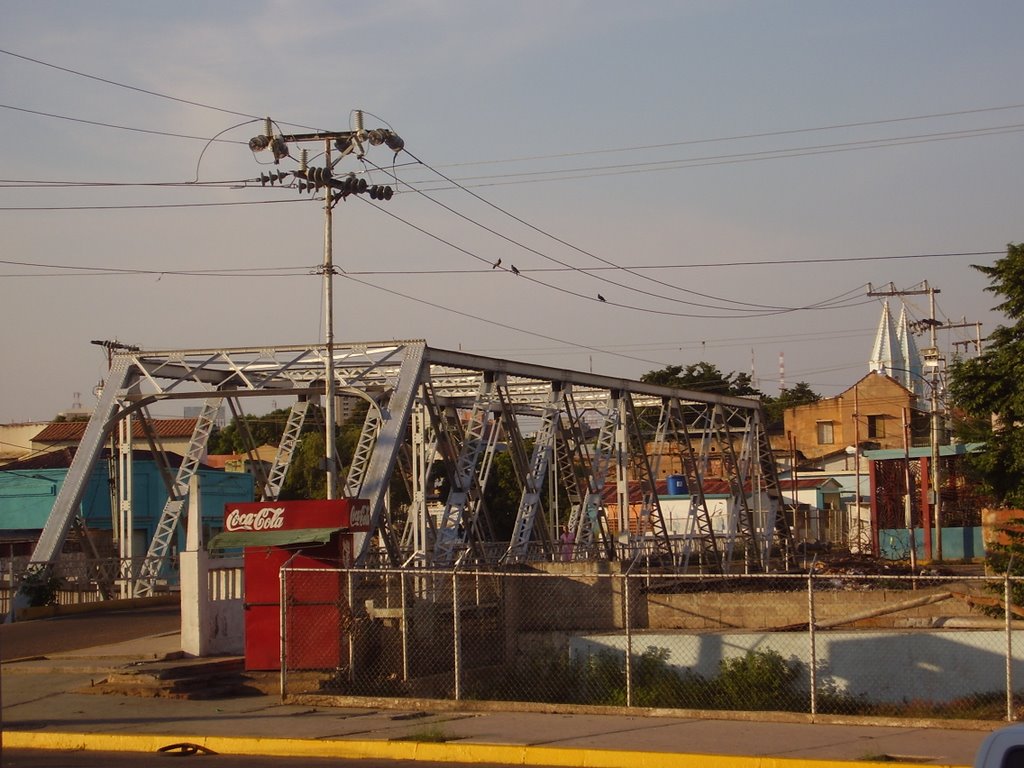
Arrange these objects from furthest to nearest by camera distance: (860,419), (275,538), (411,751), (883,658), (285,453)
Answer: (860,419)
(285,453)
(883,658)
(275,538)
(411,751)

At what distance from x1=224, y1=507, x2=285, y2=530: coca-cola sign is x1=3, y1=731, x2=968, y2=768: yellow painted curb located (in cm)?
460

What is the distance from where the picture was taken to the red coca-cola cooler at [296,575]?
17391 millimetres

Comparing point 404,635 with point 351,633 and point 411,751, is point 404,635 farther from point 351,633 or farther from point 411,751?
point 411,751

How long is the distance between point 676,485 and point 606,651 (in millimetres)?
36397

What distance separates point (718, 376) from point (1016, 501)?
70972 mm

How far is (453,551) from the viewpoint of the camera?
89.1ft

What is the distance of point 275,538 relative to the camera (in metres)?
18.0

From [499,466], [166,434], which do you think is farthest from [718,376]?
[166,434]

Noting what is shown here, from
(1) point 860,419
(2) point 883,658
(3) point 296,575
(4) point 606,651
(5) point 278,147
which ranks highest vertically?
(5) point 278,147

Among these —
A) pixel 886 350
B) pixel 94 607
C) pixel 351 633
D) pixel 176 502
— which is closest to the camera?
pixel 351 633

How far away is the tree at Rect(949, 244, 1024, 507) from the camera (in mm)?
21891

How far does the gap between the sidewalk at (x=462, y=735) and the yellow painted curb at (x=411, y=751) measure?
1cm

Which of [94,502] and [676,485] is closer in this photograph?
[676,485]

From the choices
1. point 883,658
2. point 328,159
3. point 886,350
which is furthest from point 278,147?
point 886,350
